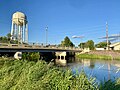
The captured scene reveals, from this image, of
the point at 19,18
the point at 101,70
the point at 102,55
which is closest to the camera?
the point at 101,70

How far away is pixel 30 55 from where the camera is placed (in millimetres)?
81438

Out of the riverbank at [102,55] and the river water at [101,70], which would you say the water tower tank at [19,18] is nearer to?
the riverbank at [102,55]

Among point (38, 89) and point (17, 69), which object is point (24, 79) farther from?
point (17, 69)

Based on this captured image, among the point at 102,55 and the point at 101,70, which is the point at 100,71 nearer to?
the point at 101,70

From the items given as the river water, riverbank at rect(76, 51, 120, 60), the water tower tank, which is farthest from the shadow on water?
the water tower tank

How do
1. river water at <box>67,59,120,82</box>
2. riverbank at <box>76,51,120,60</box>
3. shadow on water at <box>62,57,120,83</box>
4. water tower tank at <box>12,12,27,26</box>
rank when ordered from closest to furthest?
shadow on water at <box>62,57,120,83</box> < river water at <box>67,59,120,82</box> < riverbank at <box>76,51,120,60</box> < water tower tank at <box>12,12,27,26</box>

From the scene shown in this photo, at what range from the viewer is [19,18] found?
378 feet

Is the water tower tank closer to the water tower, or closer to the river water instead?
the water tower

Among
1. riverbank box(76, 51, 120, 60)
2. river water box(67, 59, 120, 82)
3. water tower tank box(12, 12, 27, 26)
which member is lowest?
river water box(67, 59, 120, 82)

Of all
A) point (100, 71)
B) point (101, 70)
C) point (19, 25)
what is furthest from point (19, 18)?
point (100, 71)

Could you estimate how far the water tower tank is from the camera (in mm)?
115062

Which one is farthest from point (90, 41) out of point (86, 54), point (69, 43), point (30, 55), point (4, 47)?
point (4, 47)

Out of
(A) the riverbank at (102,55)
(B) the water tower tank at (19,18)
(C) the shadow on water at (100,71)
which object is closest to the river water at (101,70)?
(C) the shadow on water at (100,71)

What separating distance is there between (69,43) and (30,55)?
238ft
